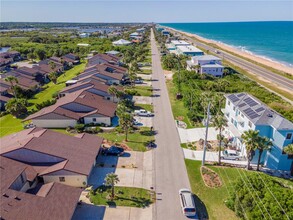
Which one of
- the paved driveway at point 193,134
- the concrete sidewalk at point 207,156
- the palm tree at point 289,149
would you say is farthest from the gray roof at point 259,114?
the paved driveway at point 193,134

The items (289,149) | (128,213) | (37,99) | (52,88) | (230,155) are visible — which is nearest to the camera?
(128,213)

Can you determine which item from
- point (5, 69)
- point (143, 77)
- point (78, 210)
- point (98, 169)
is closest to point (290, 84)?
point (143, 77)

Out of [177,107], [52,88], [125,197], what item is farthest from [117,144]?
[52,88]

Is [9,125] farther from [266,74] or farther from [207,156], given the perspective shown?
[266,74]

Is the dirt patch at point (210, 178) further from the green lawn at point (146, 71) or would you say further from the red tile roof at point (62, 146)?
the green lawn at point (146, 71)

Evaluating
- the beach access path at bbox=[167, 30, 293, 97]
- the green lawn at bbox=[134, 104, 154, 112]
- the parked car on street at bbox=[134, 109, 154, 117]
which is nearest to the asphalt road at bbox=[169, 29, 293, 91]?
the beach access path at bbox=[167, 30, 293, 97]

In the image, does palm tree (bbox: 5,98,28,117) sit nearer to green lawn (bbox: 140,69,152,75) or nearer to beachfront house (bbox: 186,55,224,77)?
green lawn (bbox: 140,69,152,75)

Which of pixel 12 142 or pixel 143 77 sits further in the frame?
pixel 143 77

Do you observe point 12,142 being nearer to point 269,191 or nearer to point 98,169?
point 98,169
